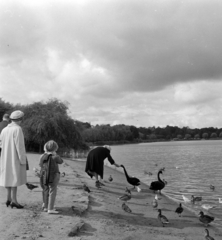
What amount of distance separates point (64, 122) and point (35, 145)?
15.0ft

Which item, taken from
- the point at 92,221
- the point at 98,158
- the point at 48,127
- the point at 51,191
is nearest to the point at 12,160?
the point at 51,191

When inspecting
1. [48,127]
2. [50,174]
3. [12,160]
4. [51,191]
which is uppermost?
[48,127]

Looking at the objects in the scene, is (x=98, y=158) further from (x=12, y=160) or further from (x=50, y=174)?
(x=12, y=160)

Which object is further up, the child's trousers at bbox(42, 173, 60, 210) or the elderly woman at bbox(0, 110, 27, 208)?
the elderly woman at bbox(0, 110, 27, 208)

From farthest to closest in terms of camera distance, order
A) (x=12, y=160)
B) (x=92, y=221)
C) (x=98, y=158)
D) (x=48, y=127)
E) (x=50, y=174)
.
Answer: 1. (x=48, y=127)
2. (x=98, y=158)
3. (x=12, y=160)
4. (x=50, y=174)
5. (x=92, y=221)

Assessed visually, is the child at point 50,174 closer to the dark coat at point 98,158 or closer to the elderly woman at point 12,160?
the elderly woman at point 12,160

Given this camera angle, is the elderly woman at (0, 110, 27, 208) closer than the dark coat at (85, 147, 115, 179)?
Yes

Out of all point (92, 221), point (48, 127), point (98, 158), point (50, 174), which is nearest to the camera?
point (92, 221)

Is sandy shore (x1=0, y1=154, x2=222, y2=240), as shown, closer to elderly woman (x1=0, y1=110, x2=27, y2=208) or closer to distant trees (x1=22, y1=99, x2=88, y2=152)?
elderly woman (x1=0, y1=110, x2=27, y2=208)

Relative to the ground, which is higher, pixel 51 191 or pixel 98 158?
pixel 98 158

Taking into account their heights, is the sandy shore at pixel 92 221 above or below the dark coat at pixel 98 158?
below

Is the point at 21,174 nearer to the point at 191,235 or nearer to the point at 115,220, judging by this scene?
the point at 115,220

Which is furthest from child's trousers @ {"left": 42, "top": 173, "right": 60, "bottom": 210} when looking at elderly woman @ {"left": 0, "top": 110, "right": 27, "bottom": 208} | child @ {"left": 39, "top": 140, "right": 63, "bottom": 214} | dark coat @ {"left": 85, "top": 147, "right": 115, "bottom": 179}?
dark coat @ {"left": 85, "top": 147, "right": 115, "bottom": 179}

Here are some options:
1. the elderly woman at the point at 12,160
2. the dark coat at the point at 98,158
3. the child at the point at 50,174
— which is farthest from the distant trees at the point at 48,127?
the child at the point at 50,174
